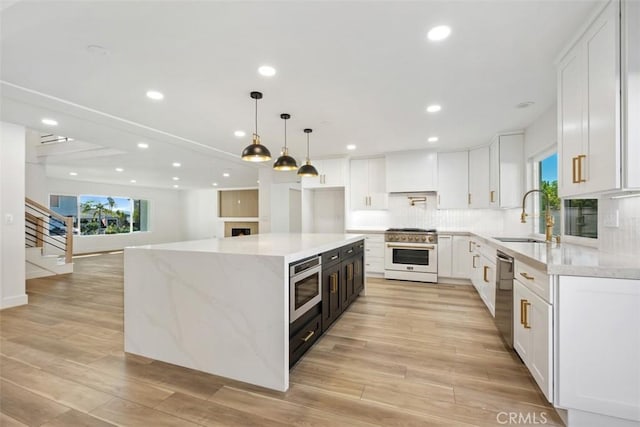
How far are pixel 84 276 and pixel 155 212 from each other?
635 centimetres

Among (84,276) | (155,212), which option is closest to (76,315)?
(84,276)

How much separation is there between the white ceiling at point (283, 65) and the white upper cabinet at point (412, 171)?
3.61 ft

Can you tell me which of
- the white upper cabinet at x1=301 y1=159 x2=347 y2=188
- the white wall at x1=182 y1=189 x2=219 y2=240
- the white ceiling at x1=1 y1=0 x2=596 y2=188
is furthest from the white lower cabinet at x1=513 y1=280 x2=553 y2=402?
the white wall at x1=182 y1=189 x2=219 y2=240

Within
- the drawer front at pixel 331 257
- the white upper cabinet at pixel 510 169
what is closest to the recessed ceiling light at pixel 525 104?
the white upper cabinet at pixel 510 169

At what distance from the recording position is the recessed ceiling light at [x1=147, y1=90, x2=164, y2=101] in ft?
9.49

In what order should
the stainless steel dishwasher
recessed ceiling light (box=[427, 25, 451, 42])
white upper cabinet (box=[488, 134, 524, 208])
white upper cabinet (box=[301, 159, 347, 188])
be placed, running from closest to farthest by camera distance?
recessed ceiling light (box=[427, 25, 451, 42])
the stainless steel dishwasher
white upper cabinet (box=[488, 134, 524, 208])
white upper cabinet (box=[301, 159, 347, 188])

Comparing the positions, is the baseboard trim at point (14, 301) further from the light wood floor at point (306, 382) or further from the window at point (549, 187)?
the window at point (549, 187)

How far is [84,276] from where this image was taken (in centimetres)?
579

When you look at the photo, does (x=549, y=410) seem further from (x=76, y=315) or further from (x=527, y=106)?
(x=76, y=315)

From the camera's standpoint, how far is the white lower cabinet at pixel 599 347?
152cm

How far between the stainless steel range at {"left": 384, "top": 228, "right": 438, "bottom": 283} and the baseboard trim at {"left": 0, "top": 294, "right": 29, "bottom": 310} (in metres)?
5.57

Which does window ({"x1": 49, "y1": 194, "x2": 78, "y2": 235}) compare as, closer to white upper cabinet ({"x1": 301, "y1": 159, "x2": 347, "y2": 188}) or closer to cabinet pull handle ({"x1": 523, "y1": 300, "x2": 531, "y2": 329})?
white upper cabinet ({"x1": 301, "y1": 159, "x2": 347, "y2": 188})

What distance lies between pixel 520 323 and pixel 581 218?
139cm

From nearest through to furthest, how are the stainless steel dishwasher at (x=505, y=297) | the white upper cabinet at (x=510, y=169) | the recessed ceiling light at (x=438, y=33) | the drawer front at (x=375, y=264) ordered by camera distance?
the recessed ceiling light at (x=438, y=33) → the stainless steel dishwasher at (x=505, y=297) → the white upper cabinet at (x=510, y=169) → the drawer front at (x=375, y=264)
